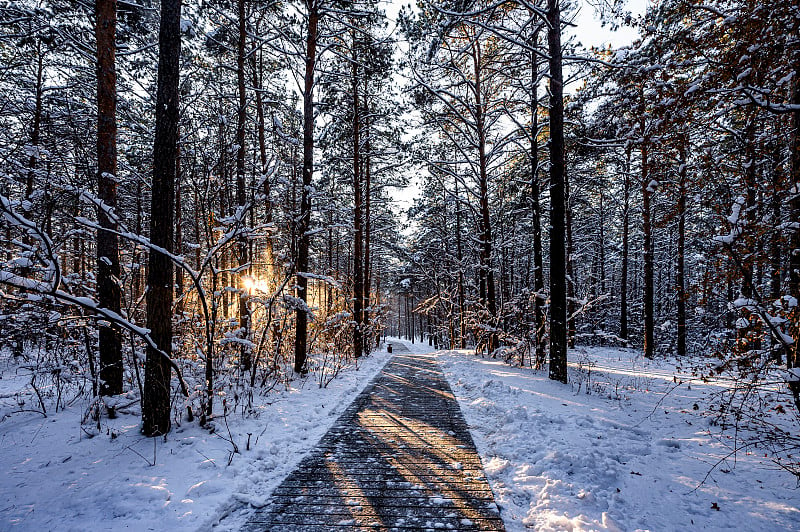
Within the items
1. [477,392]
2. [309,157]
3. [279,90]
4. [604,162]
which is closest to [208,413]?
[477,392]

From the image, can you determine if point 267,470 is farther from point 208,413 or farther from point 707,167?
point 707,167

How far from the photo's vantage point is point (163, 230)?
189 inches

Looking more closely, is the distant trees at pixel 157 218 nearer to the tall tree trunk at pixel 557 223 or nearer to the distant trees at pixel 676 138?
the distant trees at pixel 676 138

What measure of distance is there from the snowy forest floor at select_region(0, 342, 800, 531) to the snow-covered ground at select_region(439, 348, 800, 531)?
0.05ft

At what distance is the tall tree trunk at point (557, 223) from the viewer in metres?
8.16

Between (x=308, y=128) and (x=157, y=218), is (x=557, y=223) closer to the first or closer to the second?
(x=308, y=128)

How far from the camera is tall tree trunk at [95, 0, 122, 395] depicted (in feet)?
19.2

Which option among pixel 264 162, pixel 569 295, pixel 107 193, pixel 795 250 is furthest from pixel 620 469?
pixel 264 162

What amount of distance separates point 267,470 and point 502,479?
113 inches

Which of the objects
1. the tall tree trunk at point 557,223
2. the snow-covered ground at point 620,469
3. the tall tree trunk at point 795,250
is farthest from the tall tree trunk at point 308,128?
the tall tree trunk at point 795,250

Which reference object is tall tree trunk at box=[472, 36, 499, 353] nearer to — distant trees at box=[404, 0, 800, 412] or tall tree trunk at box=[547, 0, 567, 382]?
distant trees at box=[404, 0, 800, 412]

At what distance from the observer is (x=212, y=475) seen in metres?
3.83

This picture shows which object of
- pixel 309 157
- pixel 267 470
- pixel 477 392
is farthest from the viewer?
pixel 309 157

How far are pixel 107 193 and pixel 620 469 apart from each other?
8.92 meters
